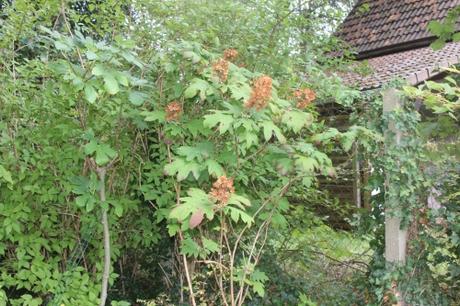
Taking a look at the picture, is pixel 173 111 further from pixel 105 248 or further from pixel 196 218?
pixel 105 248

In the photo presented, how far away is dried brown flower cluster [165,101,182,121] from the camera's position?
9.06 ft

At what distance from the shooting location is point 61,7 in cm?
312

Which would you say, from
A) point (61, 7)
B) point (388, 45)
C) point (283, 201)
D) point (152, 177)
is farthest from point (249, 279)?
point (388, 45)

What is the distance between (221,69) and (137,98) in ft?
1.63

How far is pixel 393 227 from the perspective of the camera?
132 inches

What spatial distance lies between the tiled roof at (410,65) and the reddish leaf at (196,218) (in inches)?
144

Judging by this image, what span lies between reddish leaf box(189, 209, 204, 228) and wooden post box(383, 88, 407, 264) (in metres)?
1.46

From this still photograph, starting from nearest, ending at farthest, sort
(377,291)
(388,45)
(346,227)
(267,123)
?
(267,123) → (377,291) → (346,227) → (388,45)

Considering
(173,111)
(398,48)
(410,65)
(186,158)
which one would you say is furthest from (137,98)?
(398,48)

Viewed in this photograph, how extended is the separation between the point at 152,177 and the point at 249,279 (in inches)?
34.3

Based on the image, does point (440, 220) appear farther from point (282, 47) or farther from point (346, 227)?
point (282, 47)

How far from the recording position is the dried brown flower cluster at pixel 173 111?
2762mm

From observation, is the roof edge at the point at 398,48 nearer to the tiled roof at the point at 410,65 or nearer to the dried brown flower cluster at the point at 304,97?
the tiled roof at the point at 410,65

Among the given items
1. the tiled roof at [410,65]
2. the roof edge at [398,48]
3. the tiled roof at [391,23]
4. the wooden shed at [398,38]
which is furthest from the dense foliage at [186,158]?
the tiled roof at [391,23]
